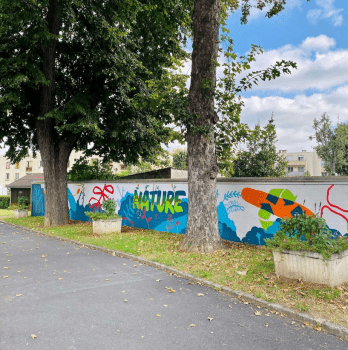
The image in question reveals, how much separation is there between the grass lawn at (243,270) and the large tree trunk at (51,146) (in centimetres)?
449

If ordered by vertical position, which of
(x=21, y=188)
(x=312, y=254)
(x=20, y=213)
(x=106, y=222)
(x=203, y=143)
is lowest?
(x=20, y=213)

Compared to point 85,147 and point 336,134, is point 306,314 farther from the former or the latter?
point 336,134

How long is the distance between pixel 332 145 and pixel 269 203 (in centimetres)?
3732

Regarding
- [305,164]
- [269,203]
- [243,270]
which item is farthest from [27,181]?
[305,164]

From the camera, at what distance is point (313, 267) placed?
5.28 m

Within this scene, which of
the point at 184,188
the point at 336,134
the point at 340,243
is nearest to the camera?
the point at 340,243

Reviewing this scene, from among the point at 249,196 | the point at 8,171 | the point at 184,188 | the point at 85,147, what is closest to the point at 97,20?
the point at 85,147

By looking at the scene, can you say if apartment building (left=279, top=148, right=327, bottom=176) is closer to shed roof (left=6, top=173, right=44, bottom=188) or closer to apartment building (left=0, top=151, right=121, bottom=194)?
apartment building (left=0, top=151, right=121, bottom=194)

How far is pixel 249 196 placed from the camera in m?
9.30

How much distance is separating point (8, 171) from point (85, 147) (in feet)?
195

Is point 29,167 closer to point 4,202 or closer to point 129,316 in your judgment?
point 4,202

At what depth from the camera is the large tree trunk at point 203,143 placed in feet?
26.8

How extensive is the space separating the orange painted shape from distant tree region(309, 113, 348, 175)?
3560 centimetres

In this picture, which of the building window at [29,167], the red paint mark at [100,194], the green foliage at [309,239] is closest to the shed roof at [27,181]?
the building window at [29,167]
